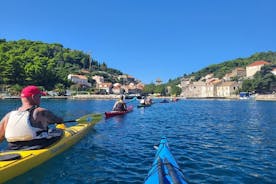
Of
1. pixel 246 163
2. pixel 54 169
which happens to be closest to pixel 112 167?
pixel 54 169

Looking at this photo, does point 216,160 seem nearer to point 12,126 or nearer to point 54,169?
point 54,169

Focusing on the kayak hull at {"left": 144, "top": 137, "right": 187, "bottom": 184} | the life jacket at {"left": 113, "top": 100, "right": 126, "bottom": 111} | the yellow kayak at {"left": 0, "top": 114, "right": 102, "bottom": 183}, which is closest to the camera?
the kayak hull at {"left": 144, "top": 137, "right": 187, "bottom": 184}

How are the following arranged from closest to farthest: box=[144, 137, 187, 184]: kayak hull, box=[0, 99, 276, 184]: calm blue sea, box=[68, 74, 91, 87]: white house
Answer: box=[144, 137, 187, 184]: kayak hull < box=[0, 99, 276, 184]: calm blue sea < box=[68, 74, 91, 87]: white house

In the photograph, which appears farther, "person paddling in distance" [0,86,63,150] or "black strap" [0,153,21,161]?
"person paddling in distance" [0,86,63,150]

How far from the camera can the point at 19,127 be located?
9.19 meters

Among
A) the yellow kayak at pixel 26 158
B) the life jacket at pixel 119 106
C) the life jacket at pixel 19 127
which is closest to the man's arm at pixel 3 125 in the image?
the life jacket at pixel 19 127

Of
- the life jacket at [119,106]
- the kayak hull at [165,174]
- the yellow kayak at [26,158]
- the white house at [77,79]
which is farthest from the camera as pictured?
the white house at [77,79]

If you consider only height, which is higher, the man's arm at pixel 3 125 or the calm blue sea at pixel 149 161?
the man's arm at pixel 3 125

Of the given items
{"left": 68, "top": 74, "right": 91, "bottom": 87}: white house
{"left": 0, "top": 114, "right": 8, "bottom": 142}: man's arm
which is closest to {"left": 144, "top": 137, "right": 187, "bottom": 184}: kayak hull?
{"left": 0, "top": 114, "right": 8, "bottom": 142}: man's arm

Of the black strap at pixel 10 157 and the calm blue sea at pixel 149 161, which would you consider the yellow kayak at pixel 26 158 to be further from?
the calm blue sea at pixel 149 161

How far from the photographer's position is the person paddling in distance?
9.16m

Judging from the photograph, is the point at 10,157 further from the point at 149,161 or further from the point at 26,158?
the point at 149,161

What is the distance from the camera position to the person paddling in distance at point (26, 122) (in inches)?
360

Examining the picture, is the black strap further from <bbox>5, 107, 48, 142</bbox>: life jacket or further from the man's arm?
the man's arm
